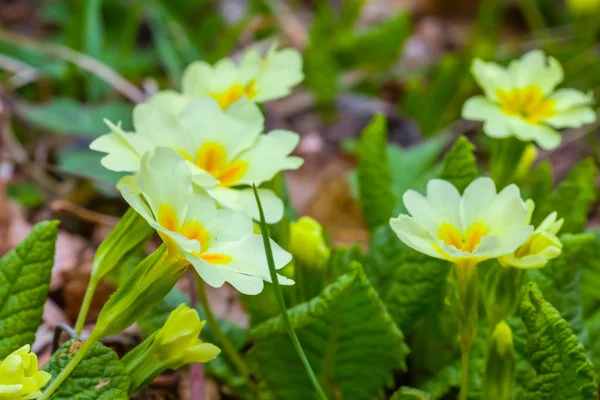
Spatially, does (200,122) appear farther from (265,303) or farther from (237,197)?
(265,303)

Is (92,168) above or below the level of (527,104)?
above

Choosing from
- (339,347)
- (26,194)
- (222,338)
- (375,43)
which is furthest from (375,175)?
(375,43)

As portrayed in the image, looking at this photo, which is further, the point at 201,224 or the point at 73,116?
the point at 73,116

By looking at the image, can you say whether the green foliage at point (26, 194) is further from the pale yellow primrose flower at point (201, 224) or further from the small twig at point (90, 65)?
the pale yellow primrose flower at point (201, 224)

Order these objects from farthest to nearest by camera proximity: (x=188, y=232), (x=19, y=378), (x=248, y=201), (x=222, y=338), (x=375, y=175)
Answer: (x=375, y=175), (x=222, y=338), (x=248, y=201), (x=188, y=232), (x=19, y=378)

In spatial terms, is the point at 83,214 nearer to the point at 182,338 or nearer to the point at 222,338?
the point at 222,338

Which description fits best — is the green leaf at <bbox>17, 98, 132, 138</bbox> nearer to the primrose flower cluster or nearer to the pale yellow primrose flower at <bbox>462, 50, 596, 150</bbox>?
the primrose flower cluster

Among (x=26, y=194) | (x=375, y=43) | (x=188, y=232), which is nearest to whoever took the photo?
(x=188, y=232)
